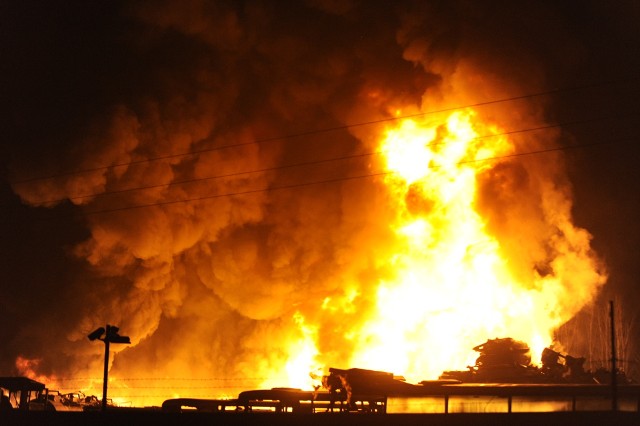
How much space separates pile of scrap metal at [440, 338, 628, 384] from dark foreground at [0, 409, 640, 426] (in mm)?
12000

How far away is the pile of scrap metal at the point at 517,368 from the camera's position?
47.8 meters

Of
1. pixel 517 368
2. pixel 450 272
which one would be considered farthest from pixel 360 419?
pixel 450 272

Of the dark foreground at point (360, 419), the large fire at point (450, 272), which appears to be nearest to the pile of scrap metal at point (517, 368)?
the large fire at point (450, 272)

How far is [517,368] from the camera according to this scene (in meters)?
48.7

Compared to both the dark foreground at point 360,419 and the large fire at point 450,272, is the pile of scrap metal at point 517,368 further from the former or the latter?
the dark foreground at point 360,419

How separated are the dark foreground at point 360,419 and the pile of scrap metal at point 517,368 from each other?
12000 millimetres

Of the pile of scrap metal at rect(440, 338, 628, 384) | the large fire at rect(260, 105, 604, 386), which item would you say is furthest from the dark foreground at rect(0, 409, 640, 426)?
the large fire at rect(260, 105, 604, 386)

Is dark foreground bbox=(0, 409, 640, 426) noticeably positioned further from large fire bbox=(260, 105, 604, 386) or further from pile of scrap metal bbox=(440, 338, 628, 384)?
large fire bbox=(260, 105, 604, 386)

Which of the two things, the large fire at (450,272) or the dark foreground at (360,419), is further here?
the large fire at (450,272)

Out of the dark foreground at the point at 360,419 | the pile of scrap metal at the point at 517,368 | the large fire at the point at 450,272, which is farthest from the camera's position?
the large fire at the point at 450,272

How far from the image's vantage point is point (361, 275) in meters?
60.5

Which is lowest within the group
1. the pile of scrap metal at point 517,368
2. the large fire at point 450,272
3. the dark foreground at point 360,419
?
the dark foreground at point 360,419

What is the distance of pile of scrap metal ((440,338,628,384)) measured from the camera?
47.8 m

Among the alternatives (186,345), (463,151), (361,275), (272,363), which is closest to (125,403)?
(186,345)
